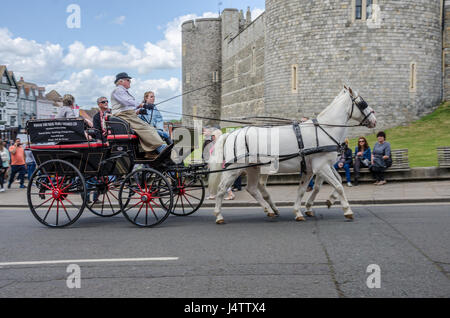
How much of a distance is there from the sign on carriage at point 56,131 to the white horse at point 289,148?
2.34 m

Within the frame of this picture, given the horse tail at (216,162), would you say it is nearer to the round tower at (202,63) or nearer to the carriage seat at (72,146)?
the carriage seat at (72,146)

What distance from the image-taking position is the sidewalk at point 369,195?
35.1ft

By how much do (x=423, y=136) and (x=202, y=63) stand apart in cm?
3772

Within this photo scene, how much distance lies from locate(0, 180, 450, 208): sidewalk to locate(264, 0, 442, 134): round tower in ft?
52.2

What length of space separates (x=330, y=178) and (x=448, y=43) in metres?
26.6

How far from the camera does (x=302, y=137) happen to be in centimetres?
827

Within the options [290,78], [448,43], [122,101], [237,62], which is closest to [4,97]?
[237,62]

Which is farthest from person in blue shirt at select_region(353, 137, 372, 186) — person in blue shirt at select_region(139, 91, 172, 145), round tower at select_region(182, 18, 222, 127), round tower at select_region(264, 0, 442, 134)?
round tower at select_region(182, 18, 222, 127)

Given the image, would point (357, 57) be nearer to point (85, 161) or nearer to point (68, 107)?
point (68, 107)

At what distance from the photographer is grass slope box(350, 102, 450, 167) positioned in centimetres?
1935

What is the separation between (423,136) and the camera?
2517 cm

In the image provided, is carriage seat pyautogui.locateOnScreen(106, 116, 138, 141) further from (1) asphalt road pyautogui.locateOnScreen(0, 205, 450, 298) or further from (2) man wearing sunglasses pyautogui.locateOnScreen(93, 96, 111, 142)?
(1) asphalt road pyautogui.locateOnScreen(0, 205, 450, 298)

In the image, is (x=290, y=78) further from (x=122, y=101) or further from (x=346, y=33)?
(x=122, y=101)

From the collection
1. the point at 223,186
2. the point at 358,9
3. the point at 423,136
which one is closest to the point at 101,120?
the point at 223,186
